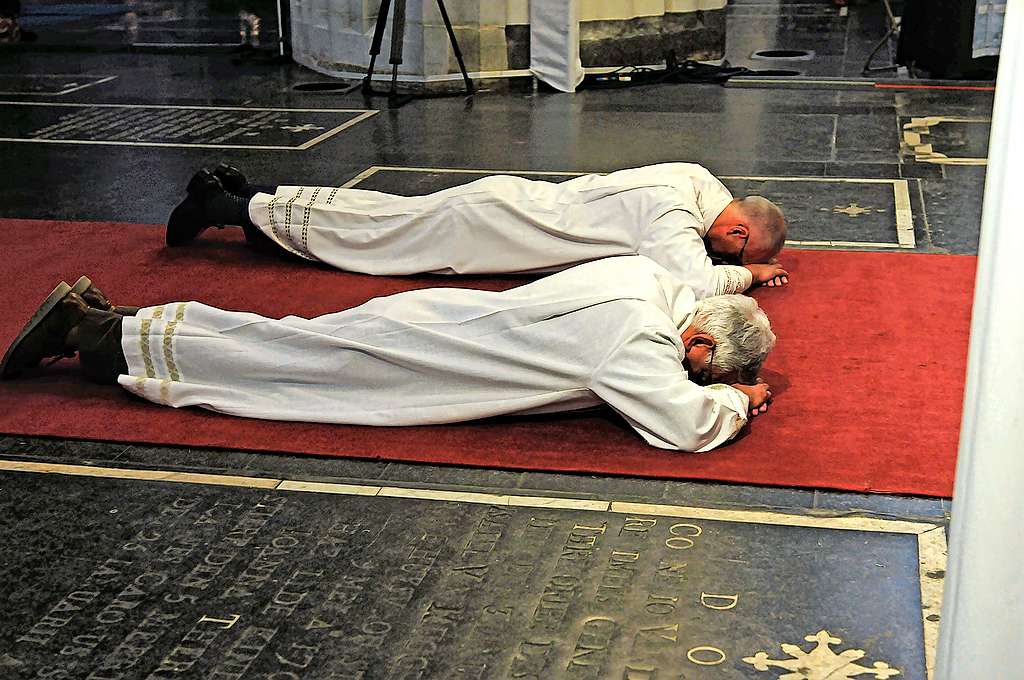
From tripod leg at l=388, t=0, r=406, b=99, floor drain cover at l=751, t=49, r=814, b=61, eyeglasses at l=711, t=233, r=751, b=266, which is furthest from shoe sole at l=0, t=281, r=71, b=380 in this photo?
floor drain cover at l=751, t=49, r=814, b=61

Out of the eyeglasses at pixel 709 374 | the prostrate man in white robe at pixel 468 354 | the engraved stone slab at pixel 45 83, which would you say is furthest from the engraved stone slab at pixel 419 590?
the engraved stone slab at pixel 45 83

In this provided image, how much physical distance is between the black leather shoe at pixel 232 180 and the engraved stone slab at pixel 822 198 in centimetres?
124

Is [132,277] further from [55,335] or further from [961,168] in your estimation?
[961,168]

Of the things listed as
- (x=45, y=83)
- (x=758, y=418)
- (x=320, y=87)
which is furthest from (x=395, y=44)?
(x=758, y=418)

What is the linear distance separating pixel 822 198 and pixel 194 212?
2.87 m

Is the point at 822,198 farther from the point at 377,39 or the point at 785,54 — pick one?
the point at 785,54

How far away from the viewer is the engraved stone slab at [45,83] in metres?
9.66

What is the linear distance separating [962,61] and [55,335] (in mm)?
7267

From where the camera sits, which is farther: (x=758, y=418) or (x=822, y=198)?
(x=822, y=198)

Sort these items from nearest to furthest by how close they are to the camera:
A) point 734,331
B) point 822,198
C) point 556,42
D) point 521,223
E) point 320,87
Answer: point 734,331
point 521,223
point 822,198
point 556,42
point 320,87

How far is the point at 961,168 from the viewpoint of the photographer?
661 cm

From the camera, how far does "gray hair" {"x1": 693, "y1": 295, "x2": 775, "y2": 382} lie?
11.2 feet

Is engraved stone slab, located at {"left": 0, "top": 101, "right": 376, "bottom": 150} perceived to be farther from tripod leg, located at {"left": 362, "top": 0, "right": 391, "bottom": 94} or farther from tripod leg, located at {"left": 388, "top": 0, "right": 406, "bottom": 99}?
tripod leg, located at {"left": 362, "top": 0, "right": 391, "bottom": 94}

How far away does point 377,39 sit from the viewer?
915 cm
